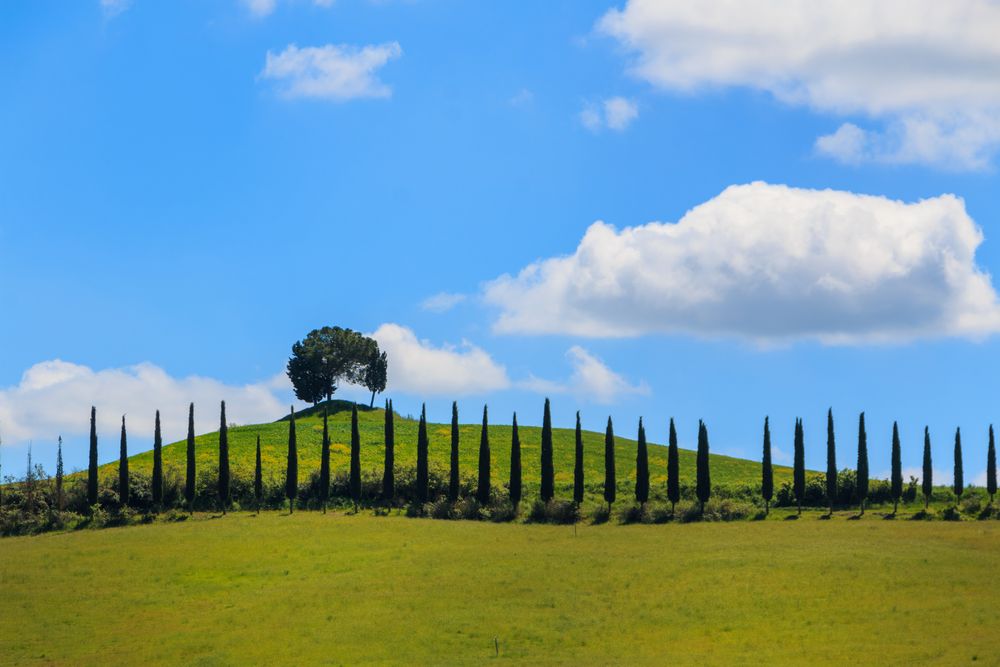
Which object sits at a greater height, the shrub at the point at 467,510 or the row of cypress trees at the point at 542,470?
the row of cypress trees at the point at 542,470

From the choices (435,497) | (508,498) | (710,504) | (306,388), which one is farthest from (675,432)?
(306,388)

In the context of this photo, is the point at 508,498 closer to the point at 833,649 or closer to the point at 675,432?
the point at 675,432

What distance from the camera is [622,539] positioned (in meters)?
74.7

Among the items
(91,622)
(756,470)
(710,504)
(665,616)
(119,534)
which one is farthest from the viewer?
(756,470)

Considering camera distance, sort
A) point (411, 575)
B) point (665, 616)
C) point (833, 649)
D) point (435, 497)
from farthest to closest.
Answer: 1. point (435, 497)
2. point (411, 575)
3. point (665, 616)
4. point (833, 649)

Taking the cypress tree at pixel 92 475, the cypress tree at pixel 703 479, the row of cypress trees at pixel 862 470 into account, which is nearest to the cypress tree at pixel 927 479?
the row of cypress trees at pixel 862 470

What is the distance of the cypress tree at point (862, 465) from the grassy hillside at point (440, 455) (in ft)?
42.0

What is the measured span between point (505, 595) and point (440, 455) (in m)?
65.4

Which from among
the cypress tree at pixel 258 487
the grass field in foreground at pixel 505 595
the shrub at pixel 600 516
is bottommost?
the grass field in foreground at pixel 505 595

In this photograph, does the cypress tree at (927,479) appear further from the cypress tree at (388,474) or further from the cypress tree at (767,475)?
the cypress tree at (388,474)

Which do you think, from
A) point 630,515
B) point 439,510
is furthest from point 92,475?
point 630,515

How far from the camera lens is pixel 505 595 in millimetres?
57688

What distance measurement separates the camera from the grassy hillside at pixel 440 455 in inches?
4360

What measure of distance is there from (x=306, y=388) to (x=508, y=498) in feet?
248
